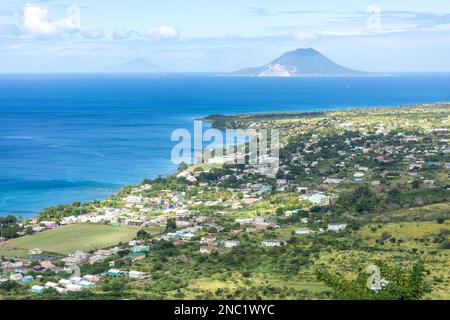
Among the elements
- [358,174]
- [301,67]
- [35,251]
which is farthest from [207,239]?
[301,67]

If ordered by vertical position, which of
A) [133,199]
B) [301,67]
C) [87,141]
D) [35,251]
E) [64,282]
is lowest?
[35,251]

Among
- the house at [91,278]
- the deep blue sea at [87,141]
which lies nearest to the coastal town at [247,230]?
the house at [91,278]

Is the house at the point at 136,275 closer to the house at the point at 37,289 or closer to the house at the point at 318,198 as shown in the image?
the house at the point at 37,289

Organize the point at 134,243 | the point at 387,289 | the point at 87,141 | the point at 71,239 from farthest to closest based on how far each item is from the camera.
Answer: the point at 87,141
the point at 71,239
the point at 134,243
the point at 387,289

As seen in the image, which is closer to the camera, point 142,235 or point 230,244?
point 230,244

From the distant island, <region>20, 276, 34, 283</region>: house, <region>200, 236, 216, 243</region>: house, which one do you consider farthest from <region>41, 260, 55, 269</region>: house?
the distant island

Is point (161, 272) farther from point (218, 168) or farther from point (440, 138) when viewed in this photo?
point (440, 138)

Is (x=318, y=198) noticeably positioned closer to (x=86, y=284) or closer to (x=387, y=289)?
(x=86, y=284)
